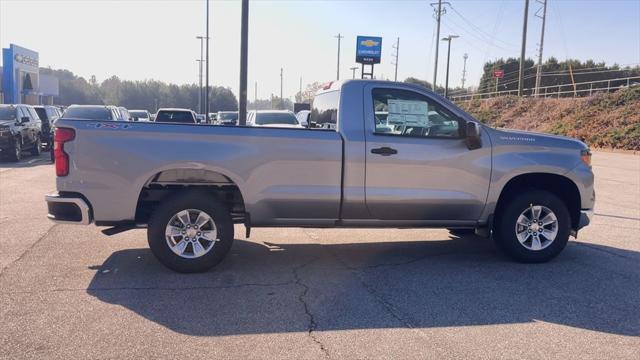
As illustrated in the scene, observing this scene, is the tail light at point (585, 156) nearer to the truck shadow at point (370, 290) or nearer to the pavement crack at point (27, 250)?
the truck shadow at point (370, 290)

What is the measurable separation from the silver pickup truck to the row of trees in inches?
3819

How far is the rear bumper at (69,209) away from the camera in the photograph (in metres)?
5.84

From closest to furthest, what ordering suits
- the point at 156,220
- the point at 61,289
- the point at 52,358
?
the point at 52,358, the point at 61,289, the point at 156,220

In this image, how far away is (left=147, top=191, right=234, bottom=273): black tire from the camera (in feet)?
19.4

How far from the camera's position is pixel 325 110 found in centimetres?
711

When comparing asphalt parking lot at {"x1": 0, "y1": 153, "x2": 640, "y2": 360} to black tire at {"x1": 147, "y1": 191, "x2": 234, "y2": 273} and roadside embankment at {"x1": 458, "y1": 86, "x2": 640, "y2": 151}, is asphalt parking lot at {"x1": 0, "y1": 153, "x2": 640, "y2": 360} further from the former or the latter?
roadside embankment at {"x1": 458, "y1": 86, "x2": 640, "y2": 151}

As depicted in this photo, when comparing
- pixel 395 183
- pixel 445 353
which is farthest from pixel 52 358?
pixel 395 183

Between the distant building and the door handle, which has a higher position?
the distant building

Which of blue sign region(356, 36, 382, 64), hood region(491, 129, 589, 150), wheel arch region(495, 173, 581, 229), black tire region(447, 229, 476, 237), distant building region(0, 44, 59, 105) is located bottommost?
black tire region(447, 229, 476, 237)

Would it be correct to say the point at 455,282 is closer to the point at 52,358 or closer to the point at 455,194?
the point at 455,194

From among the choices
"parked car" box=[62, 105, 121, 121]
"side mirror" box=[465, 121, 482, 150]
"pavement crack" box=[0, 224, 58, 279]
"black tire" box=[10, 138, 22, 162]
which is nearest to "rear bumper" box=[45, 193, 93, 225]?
"pavement crack" box=[0, 224, 58, 279]

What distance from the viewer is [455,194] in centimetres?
655

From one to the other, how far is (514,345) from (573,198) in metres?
3.30

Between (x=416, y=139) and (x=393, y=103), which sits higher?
(x=393, y=103)
